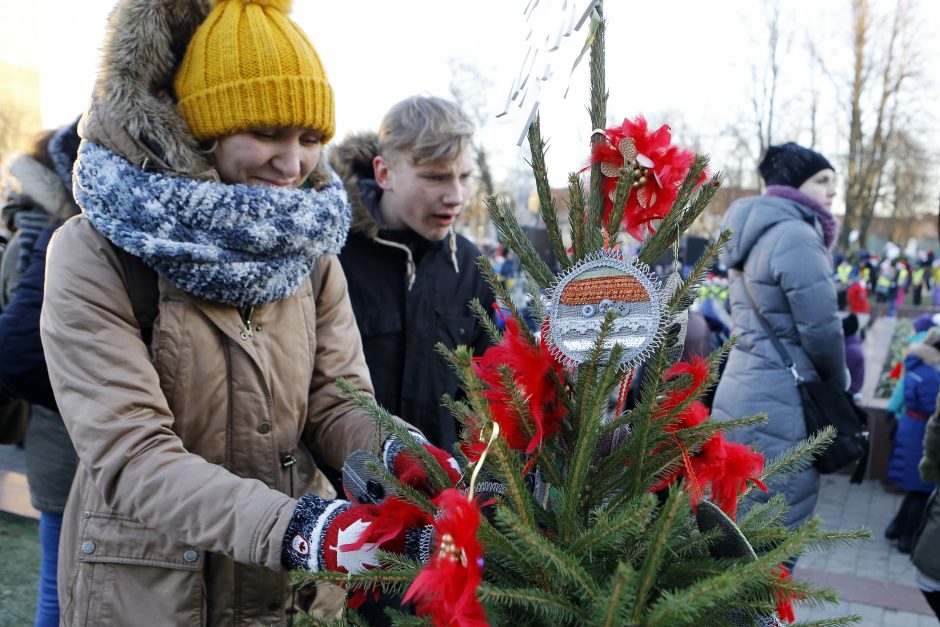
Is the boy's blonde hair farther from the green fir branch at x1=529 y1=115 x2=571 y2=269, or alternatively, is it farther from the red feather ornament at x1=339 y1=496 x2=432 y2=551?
the red feather ornament at x1=339 y1=496 x2=432 y2=551

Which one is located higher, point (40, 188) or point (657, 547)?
point (40, 188)

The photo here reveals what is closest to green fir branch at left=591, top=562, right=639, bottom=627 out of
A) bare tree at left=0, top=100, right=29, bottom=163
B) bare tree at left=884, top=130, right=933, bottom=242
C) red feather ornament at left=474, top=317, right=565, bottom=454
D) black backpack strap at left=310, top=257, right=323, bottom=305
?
red feather ornament at left=474, top=317, right=565, bottom=454

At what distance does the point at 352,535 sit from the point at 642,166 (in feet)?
2.62

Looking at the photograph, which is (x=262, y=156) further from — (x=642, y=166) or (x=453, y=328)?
(x=453, y=328)

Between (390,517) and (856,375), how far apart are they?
579 cm

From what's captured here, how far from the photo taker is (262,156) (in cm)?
176

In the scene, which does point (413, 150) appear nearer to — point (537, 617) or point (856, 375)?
point (537, 617)

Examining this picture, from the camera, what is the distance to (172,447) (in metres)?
1.48

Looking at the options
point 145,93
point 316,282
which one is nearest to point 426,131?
point 316,282

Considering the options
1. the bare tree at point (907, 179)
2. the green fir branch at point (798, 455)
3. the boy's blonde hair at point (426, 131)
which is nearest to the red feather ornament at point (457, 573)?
the green fir branch at point (798, 455)

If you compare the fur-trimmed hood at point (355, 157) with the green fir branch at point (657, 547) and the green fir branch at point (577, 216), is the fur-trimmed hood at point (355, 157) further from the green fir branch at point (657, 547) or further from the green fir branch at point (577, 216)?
the green fir branch at point (657, 547)

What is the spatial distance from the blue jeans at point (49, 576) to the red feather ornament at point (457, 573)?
7.06 feet

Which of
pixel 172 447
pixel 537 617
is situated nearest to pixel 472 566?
pixel 537 617

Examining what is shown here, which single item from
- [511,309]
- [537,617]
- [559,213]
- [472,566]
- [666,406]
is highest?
[559,213]
